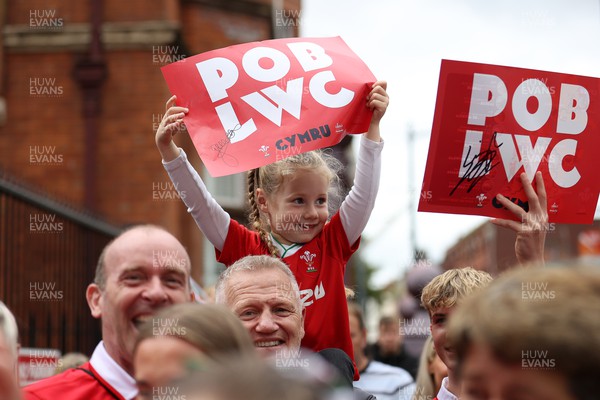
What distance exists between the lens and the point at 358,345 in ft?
20.3

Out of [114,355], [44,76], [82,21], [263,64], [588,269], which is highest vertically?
[82,21]

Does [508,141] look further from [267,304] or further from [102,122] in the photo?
[102,122]

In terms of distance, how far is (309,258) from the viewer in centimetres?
393

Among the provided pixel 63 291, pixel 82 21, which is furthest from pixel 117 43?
pixel 63 291

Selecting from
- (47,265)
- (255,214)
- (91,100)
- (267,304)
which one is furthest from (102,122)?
(267,304)

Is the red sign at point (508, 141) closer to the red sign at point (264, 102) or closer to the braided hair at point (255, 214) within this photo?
the red sign at point (264, 102)

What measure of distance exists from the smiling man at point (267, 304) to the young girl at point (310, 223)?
1.72 ft

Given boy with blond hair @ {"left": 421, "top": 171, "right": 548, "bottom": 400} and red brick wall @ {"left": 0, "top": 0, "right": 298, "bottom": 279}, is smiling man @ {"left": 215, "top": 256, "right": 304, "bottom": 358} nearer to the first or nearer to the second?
boy with blond hair @ {"left": 421, "top": 171, "right": 548, "bottom": 400}

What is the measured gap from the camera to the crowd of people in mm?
1604

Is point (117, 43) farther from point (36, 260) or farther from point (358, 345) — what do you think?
point (358, 345)

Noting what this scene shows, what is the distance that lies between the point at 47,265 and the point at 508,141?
6.47 metres

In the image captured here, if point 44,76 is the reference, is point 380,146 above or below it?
below

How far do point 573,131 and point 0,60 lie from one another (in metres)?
11.4

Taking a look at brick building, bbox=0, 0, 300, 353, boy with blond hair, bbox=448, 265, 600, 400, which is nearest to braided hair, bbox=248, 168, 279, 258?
boy with blond hair, bbox=448, 265, 600, 400
